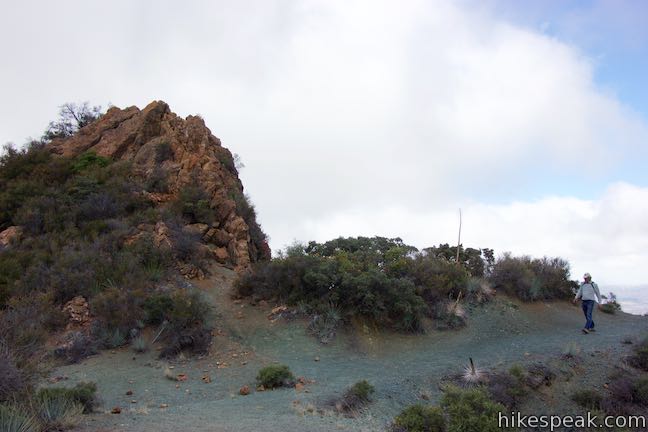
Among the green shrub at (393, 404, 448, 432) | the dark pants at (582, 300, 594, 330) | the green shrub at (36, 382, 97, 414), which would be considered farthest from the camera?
the dark pants at (582, 300, 594, 330)

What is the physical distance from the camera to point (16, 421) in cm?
478

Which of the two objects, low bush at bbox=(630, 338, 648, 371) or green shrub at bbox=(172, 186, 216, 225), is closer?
low bush at bbox=(630, 338, 648, 371)

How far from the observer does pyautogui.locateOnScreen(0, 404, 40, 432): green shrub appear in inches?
185

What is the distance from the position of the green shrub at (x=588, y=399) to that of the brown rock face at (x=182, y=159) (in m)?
12.5

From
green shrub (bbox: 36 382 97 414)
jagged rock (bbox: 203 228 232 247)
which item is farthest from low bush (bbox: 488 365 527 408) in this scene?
jagged rock (bbox: 203 228 232 247)

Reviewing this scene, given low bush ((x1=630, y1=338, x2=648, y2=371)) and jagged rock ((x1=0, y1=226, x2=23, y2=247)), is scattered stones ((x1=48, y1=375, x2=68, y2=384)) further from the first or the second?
low bush ((x1=630, y1=338, x2=648, y2=371))

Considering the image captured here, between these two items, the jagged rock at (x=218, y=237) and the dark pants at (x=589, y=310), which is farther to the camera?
the jagged rock at (x=218, y=237)

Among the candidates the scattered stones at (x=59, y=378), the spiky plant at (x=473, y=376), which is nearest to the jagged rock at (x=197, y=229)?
the scattered stones at (x=59, y=378)

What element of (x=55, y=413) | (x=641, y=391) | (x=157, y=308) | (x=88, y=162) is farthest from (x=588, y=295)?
(x=88, y=162)

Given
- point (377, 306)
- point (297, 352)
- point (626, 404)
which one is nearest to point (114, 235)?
point (297, 352)

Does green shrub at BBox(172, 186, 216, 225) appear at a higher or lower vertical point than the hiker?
higher

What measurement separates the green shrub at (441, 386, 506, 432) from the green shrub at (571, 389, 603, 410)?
11.5 ft

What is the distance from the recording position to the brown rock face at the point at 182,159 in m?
19.6

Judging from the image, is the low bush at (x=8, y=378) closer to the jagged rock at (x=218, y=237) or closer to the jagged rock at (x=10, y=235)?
the jagged rock at (x=218, y=237)
